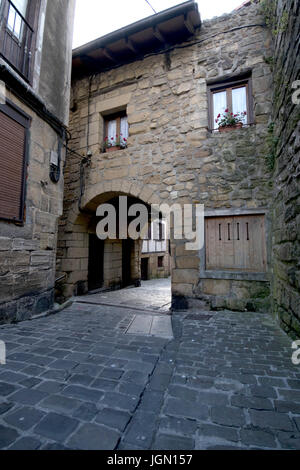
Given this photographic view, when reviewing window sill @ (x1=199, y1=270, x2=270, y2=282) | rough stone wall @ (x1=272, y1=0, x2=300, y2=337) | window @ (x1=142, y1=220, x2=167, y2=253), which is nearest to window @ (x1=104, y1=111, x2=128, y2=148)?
rough stone wall @ (x1=272, y1=0, x2=300, y2=337)

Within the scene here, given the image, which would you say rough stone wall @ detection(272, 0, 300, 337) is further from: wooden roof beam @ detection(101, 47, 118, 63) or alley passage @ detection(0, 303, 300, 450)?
wooden roof beam @ detection(101, 47, 118, 63)

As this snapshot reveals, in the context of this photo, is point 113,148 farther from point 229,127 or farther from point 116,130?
point 229,127

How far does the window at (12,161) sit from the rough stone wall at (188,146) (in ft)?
5.92

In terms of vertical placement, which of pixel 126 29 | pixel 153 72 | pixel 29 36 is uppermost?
pixel 126 29

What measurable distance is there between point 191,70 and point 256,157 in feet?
7.24

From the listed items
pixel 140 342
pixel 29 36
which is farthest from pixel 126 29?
pixel 140 342

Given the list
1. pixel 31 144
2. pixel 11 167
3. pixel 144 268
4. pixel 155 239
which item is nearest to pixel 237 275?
pixel 11 167

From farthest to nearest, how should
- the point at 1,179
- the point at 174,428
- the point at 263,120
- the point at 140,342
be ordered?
the point at 263,120 < the point at 1,179 < the point at 140,342 < the point at 174,428

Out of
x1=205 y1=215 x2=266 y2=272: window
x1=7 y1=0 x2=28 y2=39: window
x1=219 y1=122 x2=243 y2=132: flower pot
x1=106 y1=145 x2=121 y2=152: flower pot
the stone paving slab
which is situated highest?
x1=7 y1=0 x2=28 y2=39: window

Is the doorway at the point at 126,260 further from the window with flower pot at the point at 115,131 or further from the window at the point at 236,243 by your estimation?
the window at the point at 236,243

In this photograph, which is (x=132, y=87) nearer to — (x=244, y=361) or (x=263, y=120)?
(x=263, y=120)

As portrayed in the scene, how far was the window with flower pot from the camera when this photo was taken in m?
5.28

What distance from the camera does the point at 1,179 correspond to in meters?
3.17

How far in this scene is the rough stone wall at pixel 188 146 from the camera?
401 cm
